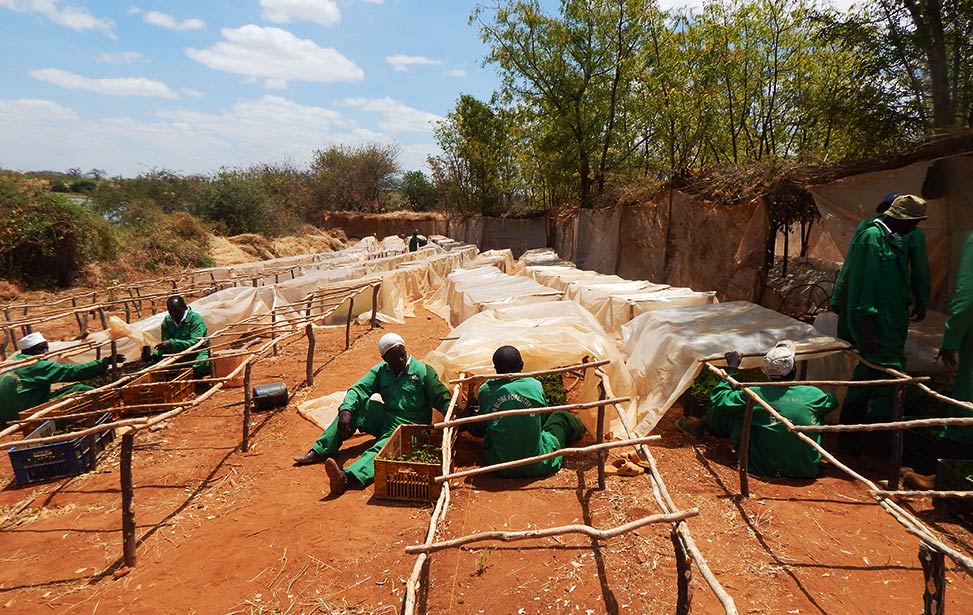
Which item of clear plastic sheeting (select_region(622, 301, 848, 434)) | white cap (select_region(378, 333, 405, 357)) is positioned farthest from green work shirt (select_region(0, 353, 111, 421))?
clear plastic sheeting (select_region(622, 301, 848, 434))

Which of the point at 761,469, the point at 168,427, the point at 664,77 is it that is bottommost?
the point at 168,427

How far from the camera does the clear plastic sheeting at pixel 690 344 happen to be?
4508 millimetres

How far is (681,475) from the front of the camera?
4.06m

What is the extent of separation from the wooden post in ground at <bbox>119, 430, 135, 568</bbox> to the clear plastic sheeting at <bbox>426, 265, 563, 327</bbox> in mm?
5044

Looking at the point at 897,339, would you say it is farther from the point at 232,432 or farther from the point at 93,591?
the point at 232,432

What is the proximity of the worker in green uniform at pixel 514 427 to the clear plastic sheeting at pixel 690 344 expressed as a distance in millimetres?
1121

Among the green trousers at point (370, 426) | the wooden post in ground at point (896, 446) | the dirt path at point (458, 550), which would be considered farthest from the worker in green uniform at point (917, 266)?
the green trousers at point (370, 426)

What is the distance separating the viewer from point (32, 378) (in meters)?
5.18

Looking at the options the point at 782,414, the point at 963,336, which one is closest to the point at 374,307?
the point at 782,414

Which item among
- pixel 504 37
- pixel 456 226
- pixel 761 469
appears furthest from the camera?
pixel 456 226

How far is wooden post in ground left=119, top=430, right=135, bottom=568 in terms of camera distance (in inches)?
123

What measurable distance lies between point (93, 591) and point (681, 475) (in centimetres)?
410

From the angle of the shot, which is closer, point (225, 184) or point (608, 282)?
point (608, 282)

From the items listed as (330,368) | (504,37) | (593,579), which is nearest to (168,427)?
(330,368)
